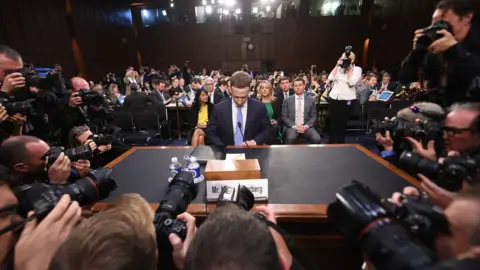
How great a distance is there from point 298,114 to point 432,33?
2428 mm

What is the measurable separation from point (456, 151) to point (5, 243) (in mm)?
1645

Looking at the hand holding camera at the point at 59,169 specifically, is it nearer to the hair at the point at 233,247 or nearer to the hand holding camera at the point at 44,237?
the hand holding camera at the point at 44,237

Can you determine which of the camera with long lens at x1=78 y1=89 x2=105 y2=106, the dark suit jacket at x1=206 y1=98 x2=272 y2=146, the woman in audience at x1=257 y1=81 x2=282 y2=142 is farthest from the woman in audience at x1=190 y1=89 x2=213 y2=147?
the camera with long lens at x1=78 y1=89 x2=105 y2=106

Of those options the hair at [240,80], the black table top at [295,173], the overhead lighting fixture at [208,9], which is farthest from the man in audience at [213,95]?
the overhead lighting fixture at [208,9]

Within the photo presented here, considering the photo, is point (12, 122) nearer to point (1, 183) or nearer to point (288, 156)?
point (1, 183)

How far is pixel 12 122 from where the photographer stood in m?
1.93

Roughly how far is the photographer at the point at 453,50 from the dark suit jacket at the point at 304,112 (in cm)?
218

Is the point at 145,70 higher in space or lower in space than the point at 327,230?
higher

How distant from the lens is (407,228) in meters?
0.63

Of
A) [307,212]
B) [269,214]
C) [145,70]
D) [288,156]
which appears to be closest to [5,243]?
[269,214]

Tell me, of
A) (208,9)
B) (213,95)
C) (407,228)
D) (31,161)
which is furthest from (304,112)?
(208,9)

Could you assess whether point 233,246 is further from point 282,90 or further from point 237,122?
point 282,90

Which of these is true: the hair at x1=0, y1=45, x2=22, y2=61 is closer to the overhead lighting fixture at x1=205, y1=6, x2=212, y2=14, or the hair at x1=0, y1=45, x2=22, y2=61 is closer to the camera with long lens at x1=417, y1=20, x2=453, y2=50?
the camera with long lens at x1=417, y1=20, x2=453, y2=50

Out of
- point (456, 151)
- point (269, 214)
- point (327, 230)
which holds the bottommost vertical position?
point (327, 230)
